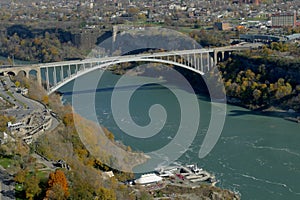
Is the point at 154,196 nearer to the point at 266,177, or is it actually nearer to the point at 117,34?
the point at 266,177

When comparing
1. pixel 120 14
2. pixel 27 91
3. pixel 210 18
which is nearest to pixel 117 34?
pixel 210 18

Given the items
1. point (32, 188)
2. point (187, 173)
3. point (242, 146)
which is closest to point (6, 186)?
point (32, 188)

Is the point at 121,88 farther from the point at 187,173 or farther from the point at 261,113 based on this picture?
the point at 187,173

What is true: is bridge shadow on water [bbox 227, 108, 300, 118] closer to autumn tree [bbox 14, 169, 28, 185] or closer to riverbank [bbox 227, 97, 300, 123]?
riverbank [bbox 227, 97, 300, 123]

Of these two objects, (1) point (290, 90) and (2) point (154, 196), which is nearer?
(2) point (154, 196)

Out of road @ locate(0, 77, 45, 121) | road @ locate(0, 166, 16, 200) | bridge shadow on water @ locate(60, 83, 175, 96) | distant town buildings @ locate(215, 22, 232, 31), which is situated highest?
distant town buildings @ locate(215, 22, 232, 31)

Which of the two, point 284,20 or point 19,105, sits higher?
point 284,20

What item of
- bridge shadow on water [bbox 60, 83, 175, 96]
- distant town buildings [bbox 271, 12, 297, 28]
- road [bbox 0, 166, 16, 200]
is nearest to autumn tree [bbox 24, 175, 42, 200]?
road [bbox 0, 166, 16, 200]
